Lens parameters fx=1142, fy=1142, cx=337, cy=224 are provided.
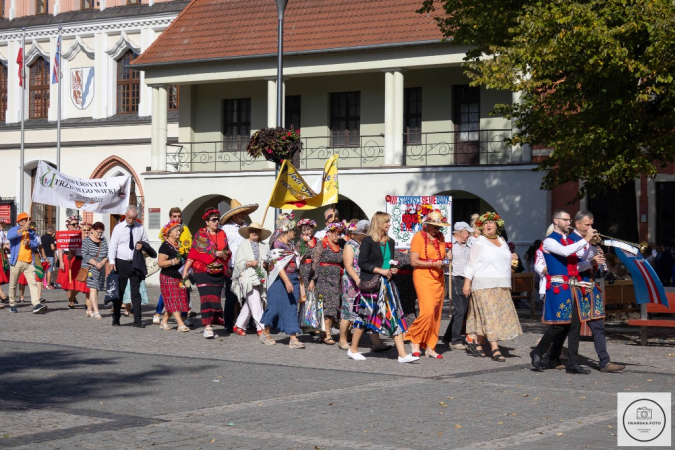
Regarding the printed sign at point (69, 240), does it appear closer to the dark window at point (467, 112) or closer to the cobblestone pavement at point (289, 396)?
the cobblestone pavement at point (289, 396)

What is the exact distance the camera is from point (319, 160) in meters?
34.5

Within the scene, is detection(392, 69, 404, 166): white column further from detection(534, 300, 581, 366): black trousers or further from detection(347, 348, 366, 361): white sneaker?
detection(534, 300, 581, 366): black trousers

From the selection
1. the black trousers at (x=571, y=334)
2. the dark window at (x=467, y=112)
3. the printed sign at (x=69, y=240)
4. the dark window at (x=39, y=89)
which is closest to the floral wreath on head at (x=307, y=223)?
the black trousers at (x=571, y=334)

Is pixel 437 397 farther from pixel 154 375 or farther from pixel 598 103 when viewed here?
pixel 598 103

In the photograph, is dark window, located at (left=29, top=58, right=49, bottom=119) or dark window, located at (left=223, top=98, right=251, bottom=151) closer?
dark window, located at (left=223, top=98, right=251, bottom=151)

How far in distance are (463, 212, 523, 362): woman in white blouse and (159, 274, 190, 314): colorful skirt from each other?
16.9ft

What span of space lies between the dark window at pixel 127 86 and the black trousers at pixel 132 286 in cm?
2308

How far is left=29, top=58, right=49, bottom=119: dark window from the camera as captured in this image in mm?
43062

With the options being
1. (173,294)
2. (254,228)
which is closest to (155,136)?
(173,294)

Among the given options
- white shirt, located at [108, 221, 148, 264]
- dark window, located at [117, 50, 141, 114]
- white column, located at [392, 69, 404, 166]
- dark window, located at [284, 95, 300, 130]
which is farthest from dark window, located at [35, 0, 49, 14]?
white shirt, located at [108, 221, 148, 264]

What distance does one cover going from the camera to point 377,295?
45.0ft

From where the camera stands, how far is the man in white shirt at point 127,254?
18.1 metres

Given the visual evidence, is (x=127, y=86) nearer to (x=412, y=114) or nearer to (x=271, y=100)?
(x=271, y=100)

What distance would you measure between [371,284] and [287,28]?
20862 mm
